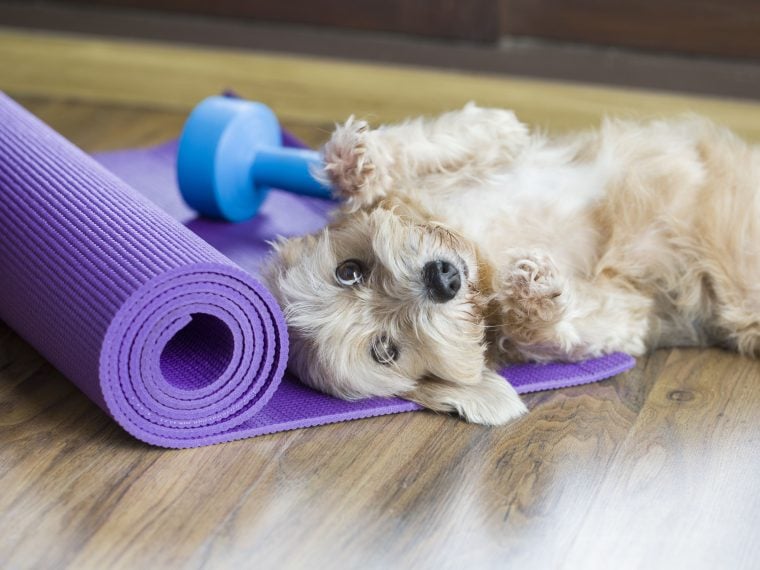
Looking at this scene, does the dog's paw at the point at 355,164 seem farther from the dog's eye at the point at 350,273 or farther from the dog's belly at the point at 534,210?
the dog's eye at the point at 350,273

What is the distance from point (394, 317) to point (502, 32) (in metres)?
2.25

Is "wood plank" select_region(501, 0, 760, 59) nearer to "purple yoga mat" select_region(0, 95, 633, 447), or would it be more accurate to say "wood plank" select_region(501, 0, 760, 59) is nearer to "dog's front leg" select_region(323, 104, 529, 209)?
"dog's front leg" select_region(323, 104, 529, 209)

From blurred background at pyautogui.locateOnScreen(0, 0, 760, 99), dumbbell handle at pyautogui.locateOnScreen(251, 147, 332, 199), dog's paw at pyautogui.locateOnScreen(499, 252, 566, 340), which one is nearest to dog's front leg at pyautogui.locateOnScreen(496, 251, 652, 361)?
dog's paw at pyautogui.locateOnScreen(499, 252, 566, 340)

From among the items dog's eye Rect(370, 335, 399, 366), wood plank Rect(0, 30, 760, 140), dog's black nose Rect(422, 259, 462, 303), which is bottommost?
wood plank Rect(0, 30, 760, 140)

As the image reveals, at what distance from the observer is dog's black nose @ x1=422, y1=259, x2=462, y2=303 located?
2410 mm

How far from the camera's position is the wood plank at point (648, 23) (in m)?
4.08

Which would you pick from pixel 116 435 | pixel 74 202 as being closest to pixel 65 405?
pixel 116 435

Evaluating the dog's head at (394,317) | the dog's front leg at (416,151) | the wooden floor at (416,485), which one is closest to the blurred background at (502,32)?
the dog's front leg at (416,151)

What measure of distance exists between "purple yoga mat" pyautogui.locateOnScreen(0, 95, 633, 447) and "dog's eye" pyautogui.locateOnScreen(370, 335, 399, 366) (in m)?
0.12

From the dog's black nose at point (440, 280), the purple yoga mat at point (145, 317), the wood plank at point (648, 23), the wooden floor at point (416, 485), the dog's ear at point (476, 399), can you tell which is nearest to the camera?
the wooden floor at point (416, 485)

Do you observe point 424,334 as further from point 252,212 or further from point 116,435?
point 252,212

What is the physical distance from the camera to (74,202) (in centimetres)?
255

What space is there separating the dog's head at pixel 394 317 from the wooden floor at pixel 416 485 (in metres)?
0.08

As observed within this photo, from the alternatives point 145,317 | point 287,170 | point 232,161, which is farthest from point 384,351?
point 232,161
